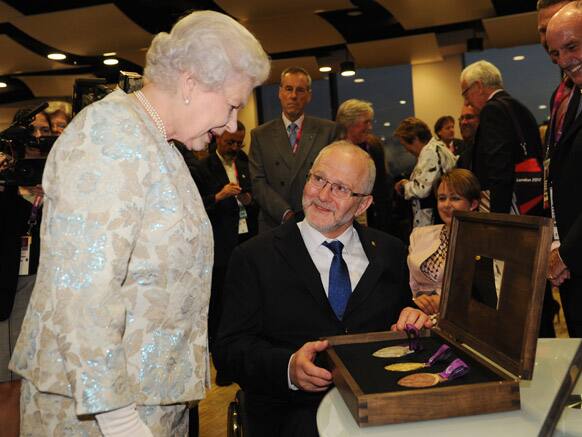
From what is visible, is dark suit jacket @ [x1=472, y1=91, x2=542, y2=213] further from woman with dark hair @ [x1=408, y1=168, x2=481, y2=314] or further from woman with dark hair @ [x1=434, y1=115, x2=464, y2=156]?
woman with dark hair @ [x1=434, y1=115, x2=464, y2=156]

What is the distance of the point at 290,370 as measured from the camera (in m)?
1.79

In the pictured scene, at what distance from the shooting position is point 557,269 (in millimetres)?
2217

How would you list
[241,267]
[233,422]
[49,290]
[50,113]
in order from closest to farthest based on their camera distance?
[49,290] → [233,422] → [241,267] → [50,113]

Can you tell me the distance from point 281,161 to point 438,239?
3.96 feet

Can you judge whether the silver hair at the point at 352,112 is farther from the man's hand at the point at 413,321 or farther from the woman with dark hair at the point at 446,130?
the man's hand at the point at 413,321

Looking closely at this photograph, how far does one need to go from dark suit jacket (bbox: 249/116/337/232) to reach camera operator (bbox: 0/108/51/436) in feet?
4.48

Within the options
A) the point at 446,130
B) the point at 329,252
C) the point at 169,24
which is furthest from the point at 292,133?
the point at 169,24

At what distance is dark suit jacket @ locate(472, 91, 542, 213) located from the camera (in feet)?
11.1

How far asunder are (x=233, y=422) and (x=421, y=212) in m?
2.75

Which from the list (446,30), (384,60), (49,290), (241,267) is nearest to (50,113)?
(241,267)

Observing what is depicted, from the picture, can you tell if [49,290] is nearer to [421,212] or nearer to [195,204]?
[195,204]

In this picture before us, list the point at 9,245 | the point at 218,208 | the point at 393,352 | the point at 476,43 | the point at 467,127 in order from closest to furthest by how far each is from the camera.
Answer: the point at 393,352 < the point at 9,245 < the point at 218,208 < the point at 467,127 < the point at 476,43

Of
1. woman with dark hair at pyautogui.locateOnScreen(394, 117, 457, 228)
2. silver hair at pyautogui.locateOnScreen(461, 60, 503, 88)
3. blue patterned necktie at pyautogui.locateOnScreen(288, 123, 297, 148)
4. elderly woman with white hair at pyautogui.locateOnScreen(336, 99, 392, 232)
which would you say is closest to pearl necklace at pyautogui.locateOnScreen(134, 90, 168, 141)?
blue patterned necktie at pyautogui.locateOnScreen(288, 123, 297, 148)

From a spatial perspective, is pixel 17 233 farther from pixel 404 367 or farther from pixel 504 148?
pixel 504 148
